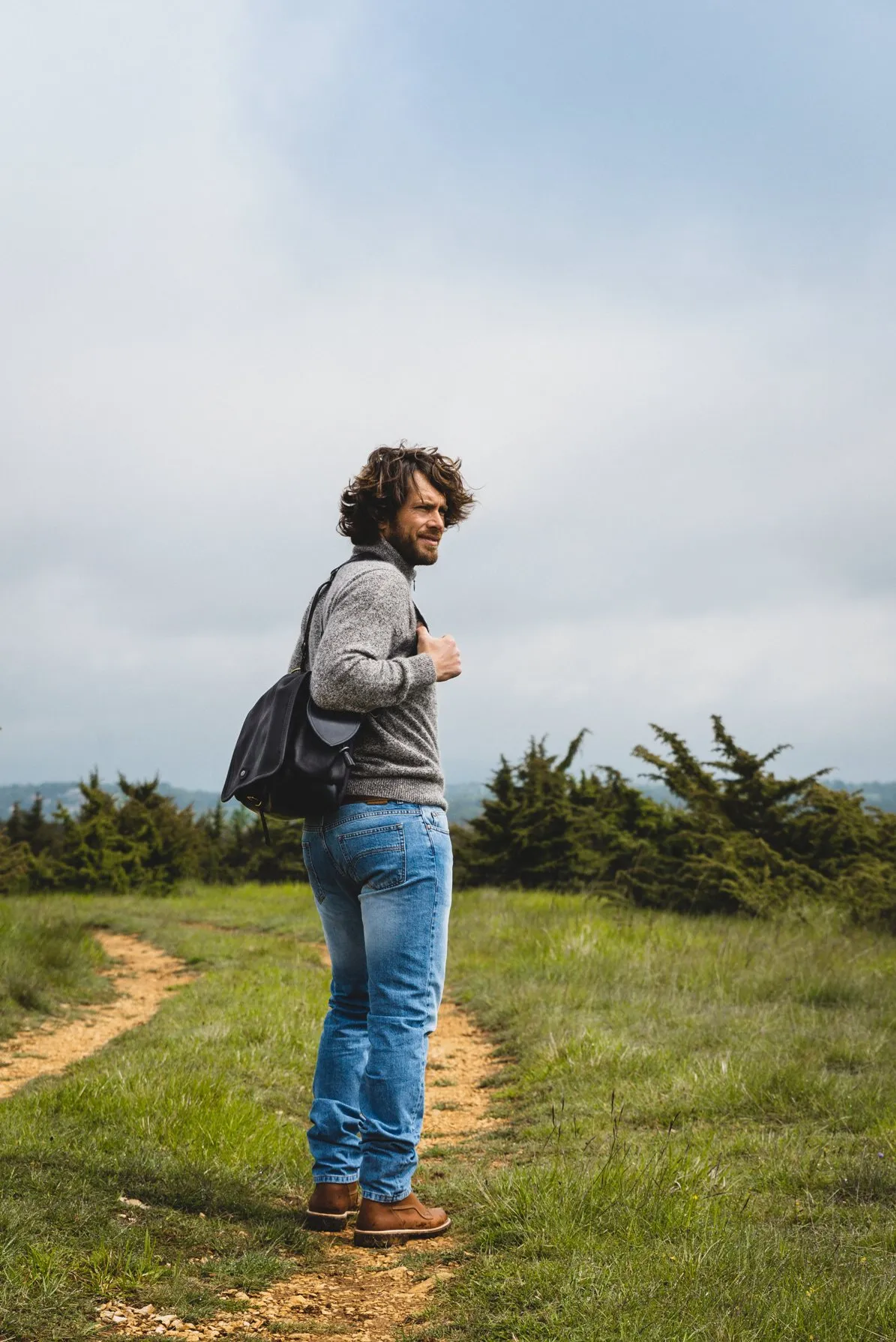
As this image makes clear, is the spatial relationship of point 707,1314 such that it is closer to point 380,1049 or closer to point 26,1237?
point 380,1049

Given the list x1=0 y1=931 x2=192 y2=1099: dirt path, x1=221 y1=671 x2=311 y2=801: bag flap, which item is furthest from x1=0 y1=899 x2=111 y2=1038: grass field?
x1=221 y1=671 x2=311 y2=801: bag flap

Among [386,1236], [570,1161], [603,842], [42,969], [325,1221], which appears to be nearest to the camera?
[386,1236]

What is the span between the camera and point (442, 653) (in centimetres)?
332

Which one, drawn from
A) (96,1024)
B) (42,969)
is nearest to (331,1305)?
(96,1024)

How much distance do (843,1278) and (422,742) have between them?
1.85m

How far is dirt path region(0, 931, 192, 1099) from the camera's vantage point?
6051mm

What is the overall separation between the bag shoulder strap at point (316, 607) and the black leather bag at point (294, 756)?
0.31 metres

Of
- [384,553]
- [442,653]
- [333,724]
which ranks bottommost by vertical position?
[333,724]

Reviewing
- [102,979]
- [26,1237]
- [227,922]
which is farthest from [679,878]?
[26,1237]

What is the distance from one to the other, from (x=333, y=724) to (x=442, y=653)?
0.42 metres

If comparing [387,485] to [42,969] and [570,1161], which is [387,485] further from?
[42,969]

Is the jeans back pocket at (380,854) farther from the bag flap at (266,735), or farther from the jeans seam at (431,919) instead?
the bag flap at (266,735)

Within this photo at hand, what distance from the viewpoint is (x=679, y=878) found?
42.3 ft

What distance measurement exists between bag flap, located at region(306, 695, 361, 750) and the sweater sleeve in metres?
0.03
